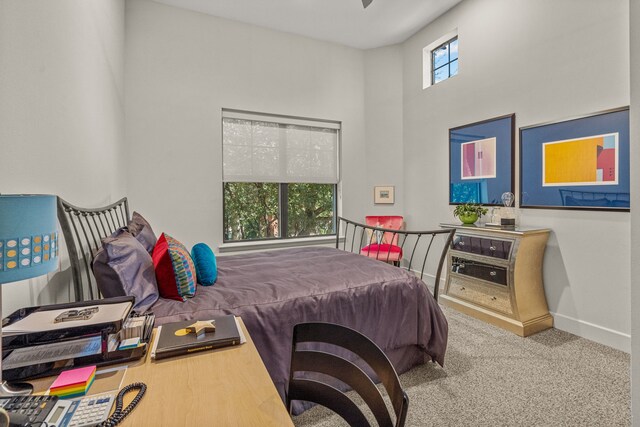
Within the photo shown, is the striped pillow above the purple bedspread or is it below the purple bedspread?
above

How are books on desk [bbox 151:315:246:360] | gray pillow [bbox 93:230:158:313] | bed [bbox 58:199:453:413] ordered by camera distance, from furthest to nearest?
1. bed [bbox 58:199:453:413]
2. gray pillow [bbox 93:230:158:313]
3. books on desk [bbox 151:315:246:360]

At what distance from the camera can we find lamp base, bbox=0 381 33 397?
76cm

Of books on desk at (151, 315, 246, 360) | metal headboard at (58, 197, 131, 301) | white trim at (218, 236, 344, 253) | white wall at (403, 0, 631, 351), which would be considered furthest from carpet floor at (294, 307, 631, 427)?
white trim at (218, 236, 344, 253)

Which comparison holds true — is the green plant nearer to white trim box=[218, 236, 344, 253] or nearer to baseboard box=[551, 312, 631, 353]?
baseboard box=[551, 312, 631, 353]

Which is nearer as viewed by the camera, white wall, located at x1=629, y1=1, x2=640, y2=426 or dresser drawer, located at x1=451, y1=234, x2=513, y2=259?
white wall, located at x1=629, y1=1, x2=640, y2=426

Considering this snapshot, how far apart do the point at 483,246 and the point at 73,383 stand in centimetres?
304

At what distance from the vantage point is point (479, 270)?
2973 millimetres

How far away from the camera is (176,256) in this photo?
1.68m

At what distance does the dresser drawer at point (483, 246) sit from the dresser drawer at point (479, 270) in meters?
0.10

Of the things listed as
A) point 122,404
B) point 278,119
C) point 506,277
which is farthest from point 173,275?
point 278,119

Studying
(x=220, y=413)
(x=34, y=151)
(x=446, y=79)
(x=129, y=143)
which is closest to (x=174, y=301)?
(x=34, y=151)

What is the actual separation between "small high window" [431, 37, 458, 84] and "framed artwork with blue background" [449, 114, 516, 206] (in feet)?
2.55

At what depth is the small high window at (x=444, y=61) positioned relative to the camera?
3.77 m

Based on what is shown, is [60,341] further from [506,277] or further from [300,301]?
[506,277]
